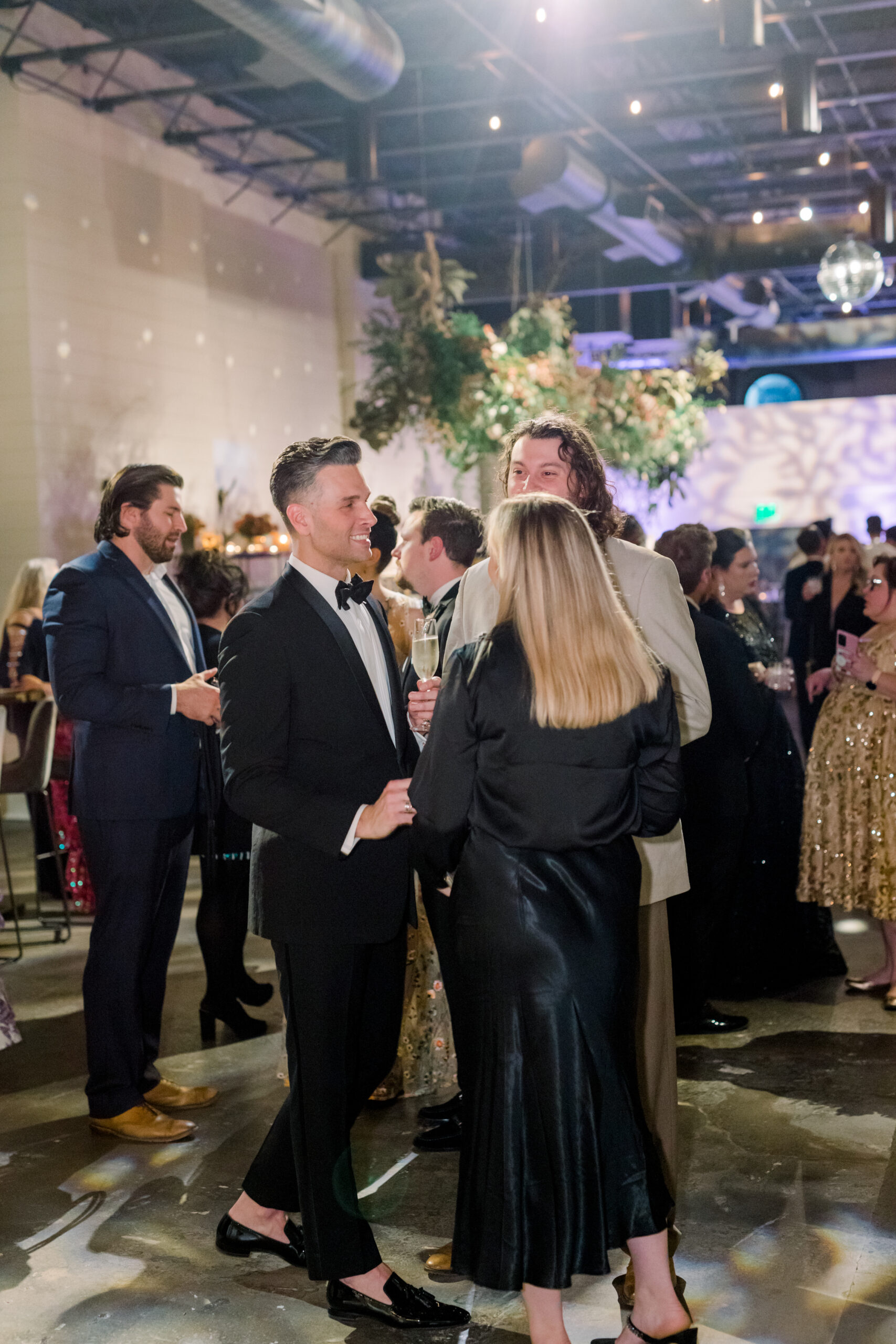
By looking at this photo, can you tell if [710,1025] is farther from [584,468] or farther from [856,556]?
[856,556]

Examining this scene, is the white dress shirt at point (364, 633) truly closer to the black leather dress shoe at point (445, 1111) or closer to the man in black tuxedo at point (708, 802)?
the black leather dress shoe at point (445, 1111)

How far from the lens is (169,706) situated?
136 inches

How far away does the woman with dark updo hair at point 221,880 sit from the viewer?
4.31 meters

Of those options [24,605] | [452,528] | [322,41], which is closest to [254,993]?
[452,528]

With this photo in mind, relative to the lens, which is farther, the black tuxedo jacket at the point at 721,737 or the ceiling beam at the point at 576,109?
the ceiling beam at the point at 576,109

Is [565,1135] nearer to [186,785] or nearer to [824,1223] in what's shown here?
[824,1223]

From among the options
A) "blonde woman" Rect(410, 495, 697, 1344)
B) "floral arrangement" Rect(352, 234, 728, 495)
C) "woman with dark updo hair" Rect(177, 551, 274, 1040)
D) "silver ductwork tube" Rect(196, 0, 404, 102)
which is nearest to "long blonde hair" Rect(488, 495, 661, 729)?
"blonde woman" Rect(410, 495, 697, 1344)

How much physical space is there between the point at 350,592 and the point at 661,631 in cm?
63

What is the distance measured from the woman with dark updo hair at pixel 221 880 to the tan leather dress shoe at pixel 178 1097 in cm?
56

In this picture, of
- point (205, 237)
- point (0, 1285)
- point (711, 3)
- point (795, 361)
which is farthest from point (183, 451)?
point (795, 361)

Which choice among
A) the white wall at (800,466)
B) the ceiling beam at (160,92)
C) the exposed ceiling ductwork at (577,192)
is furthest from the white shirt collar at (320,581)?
the white wall at (800,466)

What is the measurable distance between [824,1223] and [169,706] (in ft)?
6.43

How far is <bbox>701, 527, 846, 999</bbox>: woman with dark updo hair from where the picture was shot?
15.5ft

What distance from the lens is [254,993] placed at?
470 cm
